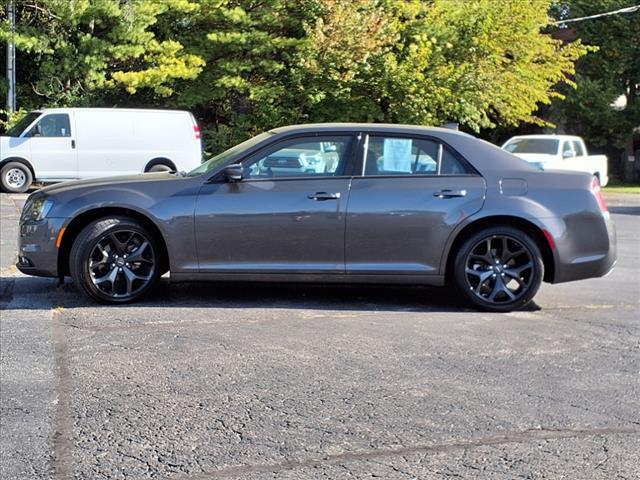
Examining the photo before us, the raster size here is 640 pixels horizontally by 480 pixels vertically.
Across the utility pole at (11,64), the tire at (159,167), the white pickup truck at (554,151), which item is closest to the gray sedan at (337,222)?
the tire at (159,167)

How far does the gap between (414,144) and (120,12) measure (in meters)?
16.2

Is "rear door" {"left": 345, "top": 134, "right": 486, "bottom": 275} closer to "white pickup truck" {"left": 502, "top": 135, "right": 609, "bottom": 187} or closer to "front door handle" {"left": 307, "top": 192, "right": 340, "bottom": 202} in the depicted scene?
"front door handle" {"left": 307, "top": 192, "right": 340, "bottom": 202}

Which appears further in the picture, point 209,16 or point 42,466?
point 209,16

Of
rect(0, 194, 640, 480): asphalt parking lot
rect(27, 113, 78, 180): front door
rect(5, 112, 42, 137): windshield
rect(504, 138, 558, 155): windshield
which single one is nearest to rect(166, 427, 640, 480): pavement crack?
rect(0, 194, 640, 480): asphalt parking lot

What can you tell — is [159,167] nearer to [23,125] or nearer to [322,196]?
[23,125]

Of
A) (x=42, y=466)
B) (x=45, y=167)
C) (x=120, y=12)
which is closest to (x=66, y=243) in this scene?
(x=42, y=466)

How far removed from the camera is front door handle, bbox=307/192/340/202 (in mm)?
6680

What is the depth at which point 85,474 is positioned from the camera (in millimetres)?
3479

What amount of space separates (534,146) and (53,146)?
41.6 ft

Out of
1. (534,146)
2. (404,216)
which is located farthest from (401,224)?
(534,146)

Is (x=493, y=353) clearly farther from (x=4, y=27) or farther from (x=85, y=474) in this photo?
(x=4, y=27)

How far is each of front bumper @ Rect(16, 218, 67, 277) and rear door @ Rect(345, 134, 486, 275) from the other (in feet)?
8.01

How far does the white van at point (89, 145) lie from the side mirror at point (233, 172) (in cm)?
1202

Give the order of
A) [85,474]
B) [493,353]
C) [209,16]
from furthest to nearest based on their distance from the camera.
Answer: [209,16]
[493,353]
[85,474]
